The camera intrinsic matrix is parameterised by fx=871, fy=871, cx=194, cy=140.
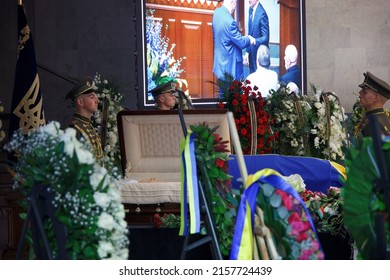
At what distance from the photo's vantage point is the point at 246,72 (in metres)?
11.7

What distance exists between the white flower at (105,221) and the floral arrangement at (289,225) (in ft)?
1.85

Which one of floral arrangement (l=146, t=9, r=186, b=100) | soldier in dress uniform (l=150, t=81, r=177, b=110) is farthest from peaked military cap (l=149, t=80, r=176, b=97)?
floral arrangement (l=146, t=9, r=186, b=100)

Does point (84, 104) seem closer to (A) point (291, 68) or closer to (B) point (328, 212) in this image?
(B) point (328, 212)

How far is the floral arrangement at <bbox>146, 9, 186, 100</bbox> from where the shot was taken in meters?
11.2

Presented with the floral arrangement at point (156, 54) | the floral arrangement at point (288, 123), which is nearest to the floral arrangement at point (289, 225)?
the floral arrangement at point (288, 123)

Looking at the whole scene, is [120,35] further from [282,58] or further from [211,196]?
[211,196]

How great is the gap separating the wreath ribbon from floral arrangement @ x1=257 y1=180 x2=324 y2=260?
0.06 ft

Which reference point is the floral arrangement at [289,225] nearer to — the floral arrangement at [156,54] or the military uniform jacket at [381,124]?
the military uniform jacket at [381,124]

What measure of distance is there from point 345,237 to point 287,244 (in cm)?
148

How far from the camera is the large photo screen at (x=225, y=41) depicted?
1149 centimetres

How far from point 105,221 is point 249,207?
533 mm

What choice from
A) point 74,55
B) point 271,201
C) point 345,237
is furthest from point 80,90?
point 74,55

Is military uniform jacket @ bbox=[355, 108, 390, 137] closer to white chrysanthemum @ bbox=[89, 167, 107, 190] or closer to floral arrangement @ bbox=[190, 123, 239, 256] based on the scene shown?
floral arrangement @ bbox=[190, 123, 239, 256]

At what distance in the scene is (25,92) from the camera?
279 inches
